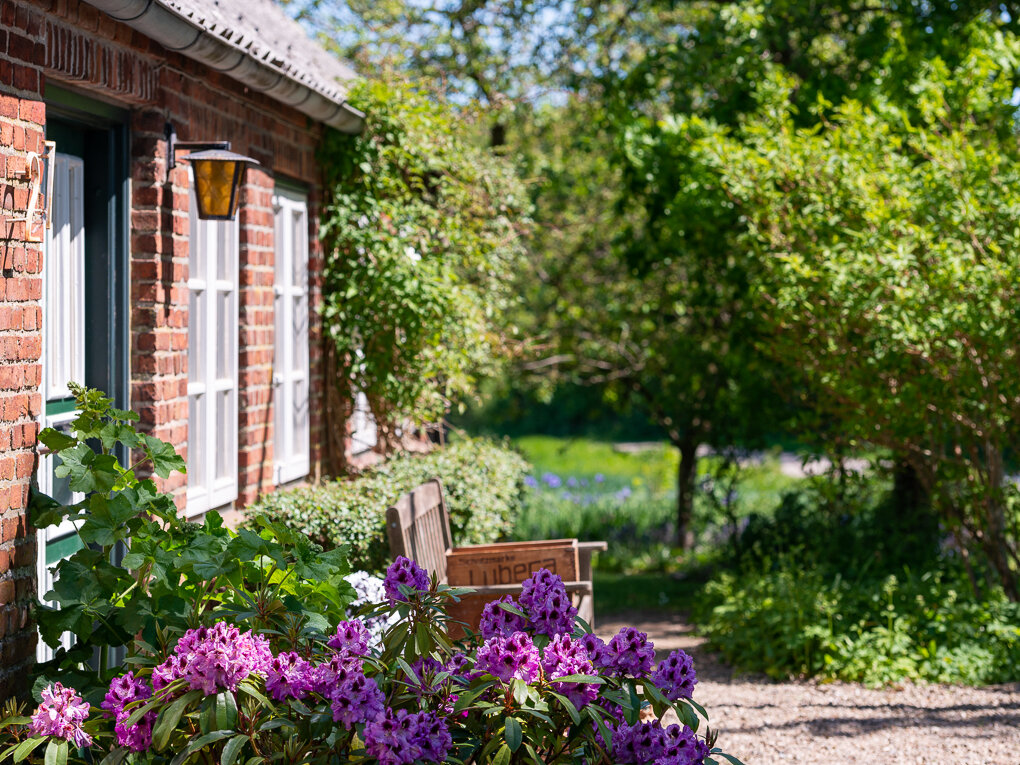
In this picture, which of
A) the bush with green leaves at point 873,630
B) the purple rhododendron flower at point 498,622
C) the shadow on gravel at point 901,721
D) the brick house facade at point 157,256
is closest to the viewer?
the purple rhododendron flower at point 498,622

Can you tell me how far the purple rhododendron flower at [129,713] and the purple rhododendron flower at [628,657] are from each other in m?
1.17

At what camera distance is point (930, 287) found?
18.7 feet

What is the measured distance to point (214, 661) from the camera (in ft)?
8.15

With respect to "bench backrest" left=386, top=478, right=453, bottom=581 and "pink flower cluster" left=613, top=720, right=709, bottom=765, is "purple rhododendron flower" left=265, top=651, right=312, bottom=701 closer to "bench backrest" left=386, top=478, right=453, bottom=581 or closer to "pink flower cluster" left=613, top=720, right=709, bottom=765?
"pink flower cluster" left=613, top=720, right=709, bottom=765

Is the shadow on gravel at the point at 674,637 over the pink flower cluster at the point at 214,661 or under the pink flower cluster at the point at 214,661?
under

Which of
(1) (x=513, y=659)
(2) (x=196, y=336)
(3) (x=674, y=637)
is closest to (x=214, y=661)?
(1) (x=513, y=659)

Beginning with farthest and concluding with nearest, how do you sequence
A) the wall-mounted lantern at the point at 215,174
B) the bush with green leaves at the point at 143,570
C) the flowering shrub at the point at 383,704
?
1. the wall-mounted lantern at the point at 215,174
2. the bush with green leaves at the point at 143,570
3. the flowering shrub at the point at 383,704

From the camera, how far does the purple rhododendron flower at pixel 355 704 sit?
238 cm

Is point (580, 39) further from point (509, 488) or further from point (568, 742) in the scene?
point (568, 742)

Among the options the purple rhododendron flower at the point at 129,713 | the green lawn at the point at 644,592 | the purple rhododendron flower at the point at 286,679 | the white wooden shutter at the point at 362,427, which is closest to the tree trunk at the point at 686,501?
the green lawn at the point at 644,592

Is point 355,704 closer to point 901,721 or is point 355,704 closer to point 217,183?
point 217,183

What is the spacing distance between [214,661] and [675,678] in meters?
1.17

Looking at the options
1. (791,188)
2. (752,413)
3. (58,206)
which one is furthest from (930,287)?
(58,206)

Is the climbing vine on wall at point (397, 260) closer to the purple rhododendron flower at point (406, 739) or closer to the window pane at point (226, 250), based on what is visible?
the window pane at point (226, 250)
